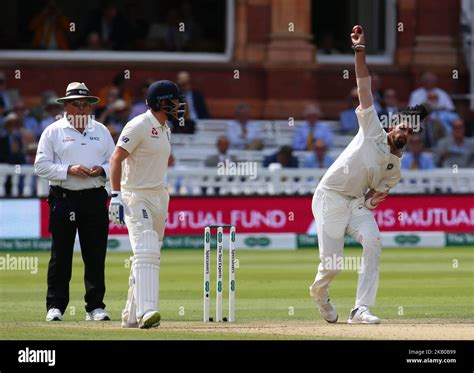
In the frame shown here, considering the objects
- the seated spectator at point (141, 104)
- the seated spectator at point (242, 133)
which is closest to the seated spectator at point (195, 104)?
the seated spectator at point (242, 133)

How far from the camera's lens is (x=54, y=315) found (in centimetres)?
1377

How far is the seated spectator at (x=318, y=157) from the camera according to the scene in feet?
80.7

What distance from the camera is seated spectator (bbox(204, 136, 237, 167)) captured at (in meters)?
24.4

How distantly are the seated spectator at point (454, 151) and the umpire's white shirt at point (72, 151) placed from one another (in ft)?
40.5

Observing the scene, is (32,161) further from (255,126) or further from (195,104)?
(255,126)

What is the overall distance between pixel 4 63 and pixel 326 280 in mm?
14790

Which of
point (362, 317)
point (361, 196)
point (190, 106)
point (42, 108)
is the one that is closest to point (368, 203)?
point (361, 196)

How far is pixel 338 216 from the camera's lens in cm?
1329

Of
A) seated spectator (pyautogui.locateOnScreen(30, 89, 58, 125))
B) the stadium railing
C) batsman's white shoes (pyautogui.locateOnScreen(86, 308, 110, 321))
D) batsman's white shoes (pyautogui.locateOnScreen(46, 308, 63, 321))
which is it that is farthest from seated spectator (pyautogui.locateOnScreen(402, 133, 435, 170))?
batsman's white shoes (pyautogui.locateOnScreen(46, 308, 63, 321))

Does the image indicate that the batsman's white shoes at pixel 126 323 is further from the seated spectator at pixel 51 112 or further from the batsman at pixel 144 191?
the seated spectator at pixel 51 112

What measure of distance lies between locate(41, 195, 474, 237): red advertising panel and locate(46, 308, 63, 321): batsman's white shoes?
8879mm

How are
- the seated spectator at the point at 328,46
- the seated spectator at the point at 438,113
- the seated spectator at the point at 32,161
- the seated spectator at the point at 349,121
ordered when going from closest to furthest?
the seated spectator at the point at 32,161
the seated spectator at the point at 438,113
the seated spectator at the point at 349,121
the seated spectator at the point at 328,46
